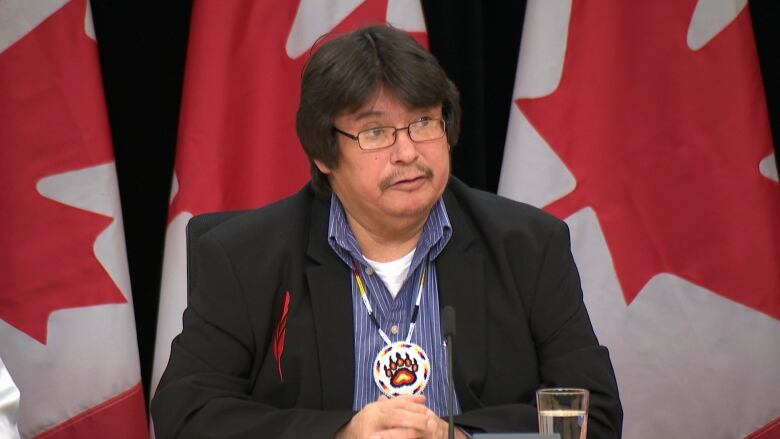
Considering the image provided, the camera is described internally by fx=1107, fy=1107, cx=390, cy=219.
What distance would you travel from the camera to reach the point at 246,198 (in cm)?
353

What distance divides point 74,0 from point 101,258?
31.4 inches

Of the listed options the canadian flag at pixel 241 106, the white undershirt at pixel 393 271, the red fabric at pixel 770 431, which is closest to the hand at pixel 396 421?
the white undershirt at pixel 393 271

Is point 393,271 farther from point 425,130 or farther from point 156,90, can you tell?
point 156,90

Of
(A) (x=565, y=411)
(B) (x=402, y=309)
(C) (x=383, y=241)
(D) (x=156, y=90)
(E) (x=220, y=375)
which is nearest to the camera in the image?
(A) (x=565, y=411)

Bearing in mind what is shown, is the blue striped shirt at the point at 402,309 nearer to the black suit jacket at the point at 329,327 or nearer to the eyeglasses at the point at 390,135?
the black suit jacket at the point at 329,327

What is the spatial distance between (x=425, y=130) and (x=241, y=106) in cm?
111

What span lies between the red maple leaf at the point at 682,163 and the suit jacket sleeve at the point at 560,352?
820mm

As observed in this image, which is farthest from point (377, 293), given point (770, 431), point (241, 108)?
point (770, 431)

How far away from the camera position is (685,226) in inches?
137

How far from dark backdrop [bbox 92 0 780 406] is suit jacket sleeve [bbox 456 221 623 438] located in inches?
39.8

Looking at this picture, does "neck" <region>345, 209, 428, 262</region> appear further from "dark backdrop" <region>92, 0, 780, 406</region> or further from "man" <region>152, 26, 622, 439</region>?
"dark backdrop" <region>92, 0, 780, 406</region>

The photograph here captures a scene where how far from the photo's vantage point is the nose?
2492 millimetres

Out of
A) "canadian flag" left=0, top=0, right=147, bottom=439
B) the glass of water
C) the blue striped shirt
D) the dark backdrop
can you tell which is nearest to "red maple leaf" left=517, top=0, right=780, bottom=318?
the dark backdrop

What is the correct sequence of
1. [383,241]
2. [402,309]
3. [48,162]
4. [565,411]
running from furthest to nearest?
[48,162] → [383,241] → [402,309] → [565,411]
